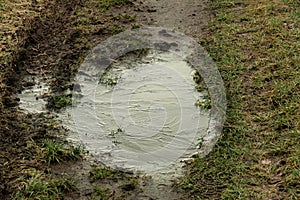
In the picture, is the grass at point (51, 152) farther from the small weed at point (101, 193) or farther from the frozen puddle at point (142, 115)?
the small weed at point (101, 193)

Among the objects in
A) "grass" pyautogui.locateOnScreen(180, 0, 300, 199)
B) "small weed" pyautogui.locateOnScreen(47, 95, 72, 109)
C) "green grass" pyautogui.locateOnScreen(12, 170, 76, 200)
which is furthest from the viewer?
"small weed" pyautogui.locateOnScreen(47, 95, 72, 109)

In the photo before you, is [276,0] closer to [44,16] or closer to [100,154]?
[44,16]

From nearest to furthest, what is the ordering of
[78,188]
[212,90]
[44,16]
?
1. [78,188]
2. [212,90]
3. [44,16]

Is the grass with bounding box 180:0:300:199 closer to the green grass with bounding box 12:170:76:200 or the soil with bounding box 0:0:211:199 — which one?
the soil with bounding box 0:0:211:199

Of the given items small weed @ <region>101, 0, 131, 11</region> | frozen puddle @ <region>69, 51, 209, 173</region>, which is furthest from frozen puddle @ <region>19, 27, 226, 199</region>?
small weed @ <region>101, 0, 131, 11</region>

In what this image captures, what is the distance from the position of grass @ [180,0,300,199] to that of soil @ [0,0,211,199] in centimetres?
41

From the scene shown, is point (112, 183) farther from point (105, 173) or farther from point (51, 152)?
point (51, 152)

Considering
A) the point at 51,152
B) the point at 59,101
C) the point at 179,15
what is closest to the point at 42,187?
the point at 51,152

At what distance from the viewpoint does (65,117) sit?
491 cm

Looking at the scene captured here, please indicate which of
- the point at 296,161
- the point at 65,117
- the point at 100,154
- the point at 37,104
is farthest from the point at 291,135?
the point at 37,104

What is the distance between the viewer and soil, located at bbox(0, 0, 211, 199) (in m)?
4.28

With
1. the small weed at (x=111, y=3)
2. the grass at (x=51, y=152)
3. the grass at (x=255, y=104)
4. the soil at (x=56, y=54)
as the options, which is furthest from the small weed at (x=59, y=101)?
the small weed at (x=111, y=3)

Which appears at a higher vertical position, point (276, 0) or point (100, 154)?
point (276, 0)

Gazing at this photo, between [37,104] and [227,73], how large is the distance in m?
1.85
